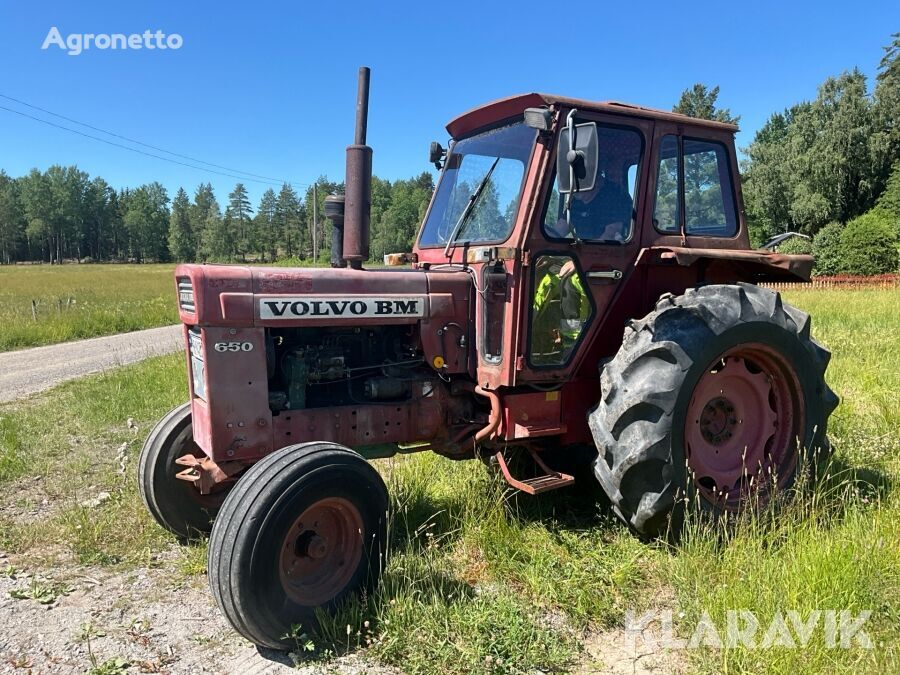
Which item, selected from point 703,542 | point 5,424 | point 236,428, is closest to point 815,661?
point 703,542

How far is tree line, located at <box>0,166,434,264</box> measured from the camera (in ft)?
292

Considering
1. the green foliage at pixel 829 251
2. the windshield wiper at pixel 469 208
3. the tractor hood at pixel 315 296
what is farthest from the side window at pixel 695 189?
the green foliage at pixel 829 251

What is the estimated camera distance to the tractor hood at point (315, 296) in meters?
3.19

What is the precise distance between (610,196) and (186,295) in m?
2.52

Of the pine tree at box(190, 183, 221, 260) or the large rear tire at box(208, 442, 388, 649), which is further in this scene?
the pine tree at box(190, 183, 221, 260)

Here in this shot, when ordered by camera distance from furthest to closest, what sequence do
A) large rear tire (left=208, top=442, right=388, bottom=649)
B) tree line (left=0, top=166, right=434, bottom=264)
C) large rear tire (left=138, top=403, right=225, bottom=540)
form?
tree line (left=0, top=166, right=434, bottom=264)
large rear tire (left=138, top=403, right=225, bottom=540)
large rear tire (left=208, top=442, right=388, bottom=649)

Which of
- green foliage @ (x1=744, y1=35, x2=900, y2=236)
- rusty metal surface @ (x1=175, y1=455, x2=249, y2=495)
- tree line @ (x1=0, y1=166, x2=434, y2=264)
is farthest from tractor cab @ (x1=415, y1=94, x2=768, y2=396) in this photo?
A: tree line @ (x1=0, y1=166, x2=434, y2=264)

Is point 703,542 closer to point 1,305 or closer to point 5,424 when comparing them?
point 5,424

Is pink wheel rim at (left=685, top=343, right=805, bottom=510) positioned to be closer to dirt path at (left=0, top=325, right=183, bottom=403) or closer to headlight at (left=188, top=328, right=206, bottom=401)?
headlight at (left=188, top=328, right=206, bottom=401)

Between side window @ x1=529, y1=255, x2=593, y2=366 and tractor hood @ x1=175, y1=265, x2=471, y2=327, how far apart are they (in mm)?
473

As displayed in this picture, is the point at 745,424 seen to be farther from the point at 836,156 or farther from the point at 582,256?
the point at 836,156

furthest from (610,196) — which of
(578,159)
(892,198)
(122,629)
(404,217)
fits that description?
(892,198)

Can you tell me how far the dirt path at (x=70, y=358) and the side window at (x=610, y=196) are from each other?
7786 millimetres

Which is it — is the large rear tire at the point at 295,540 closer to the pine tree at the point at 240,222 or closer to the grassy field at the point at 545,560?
the grassy field at the point at 545,560
